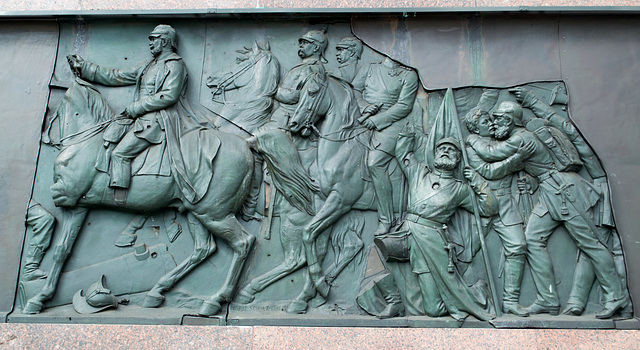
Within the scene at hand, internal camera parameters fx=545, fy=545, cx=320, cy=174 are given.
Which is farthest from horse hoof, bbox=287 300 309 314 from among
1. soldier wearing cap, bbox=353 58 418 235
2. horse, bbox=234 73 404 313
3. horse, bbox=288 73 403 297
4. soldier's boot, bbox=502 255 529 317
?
soldier's boot, bbox=502 255 529 317

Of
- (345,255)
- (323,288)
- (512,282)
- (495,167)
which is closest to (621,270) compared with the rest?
(512,282)

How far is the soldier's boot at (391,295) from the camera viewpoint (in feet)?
15.1

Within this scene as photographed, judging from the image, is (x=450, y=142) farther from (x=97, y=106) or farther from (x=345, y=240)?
(x=97, y=106)

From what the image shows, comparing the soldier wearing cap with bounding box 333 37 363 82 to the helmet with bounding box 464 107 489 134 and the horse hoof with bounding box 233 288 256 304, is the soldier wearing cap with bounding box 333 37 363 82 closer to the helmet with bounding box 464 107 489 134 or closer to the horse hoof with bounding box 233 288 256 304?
the helmet with bounding box 464 107 489 134

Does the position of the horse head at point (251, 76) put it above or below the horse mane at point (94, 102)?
above

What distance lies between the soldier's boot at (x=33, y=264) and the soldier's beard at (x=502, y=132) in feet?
13.5

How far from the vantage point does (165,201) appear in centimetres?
473

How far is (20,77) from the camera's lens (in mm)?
5176

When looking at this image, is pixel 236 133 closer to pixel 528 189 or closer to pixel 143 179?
pixel 143 179

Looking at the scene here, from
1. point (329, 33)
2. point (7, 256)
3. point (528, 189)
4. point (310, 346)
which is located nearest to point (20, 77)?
point (7, 256)

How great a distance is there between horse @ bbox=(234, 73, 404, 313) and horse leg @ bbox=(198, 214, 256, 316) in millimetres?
134

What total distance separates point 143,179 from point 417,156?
95.0 inches

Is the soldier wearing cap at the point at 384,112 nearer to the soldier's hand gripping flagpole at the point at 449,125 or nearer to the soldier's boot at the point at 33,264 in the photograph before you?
the soldier's hand gripping flagpole at the point at 449,125

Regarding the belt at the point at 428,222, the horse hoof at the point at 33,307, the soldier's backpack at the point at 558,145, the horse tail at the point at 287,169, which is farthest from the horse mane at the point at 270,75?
the horse hoof at the point at 33,307
